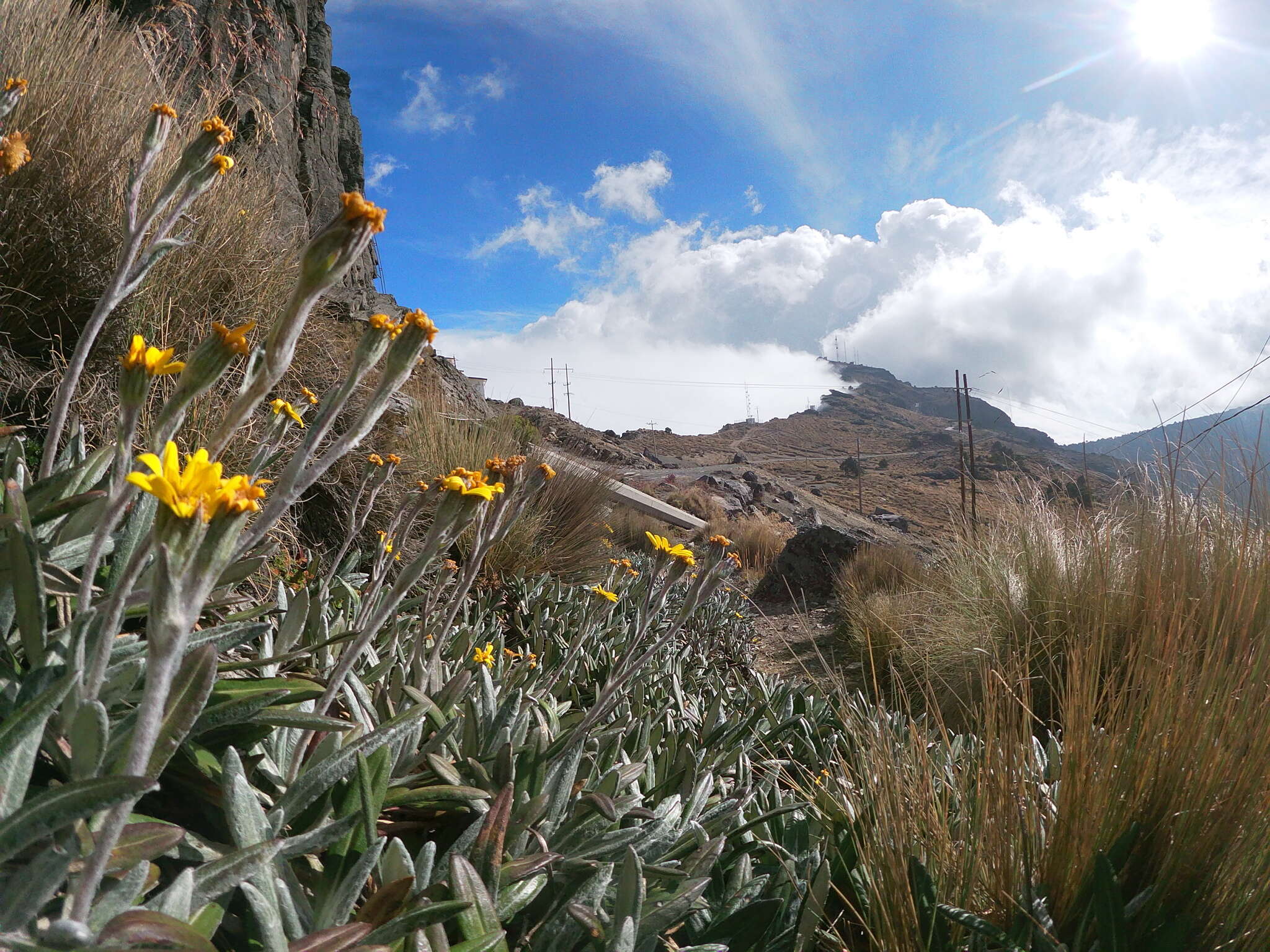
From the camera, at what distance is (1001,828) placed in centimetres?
141

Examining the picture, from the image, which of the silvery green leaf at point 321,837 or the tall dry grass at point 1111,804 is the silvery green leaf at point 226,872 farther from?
the tall dry grass at point 1111,804

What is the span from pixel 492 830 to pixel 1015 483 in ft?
22.4

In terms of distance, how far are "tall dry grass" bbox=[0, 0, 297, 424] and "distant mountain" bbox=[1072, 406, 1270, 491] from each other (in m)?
4.82

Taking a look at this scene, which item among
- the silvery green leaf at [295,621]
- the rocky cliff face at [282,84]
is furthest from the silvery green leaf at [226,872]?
the rocky cliff face at [282,84]

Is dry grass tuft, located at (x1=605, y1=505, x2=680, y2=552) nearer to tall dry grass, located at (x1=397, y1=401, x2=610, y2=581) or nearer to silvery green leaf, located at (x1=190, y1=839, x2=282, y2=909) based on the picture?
tall dry grass, located at (x1=397, y1=401, x2=610, y2=581)

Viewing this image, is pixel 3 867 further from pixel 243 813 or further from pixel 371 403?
pixel 371 403

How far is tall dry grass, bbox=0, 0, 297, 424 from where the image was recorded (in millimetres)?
2967

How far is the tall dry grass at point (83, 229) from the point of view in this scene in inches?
117

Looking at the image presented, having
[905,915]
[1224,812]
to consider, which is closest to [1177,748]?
[1224,812]

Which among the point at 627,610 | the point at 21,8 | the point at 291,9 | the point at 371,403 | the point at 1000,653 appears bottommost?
the point at 1000,653

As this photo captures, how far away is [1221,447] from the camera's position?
12.5 feet

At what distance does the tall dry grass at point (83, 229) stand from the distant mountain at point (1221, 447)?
190 inches

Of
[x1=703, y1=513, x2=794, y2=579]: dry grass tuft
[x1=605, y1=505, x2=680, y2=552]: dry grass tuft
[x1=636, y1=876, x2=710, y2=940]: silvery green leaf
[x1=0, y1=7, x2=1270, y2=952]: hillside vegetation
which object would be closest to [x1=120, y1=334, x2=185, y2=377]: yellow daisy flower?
[x1=0, y1=7, x2=1270, y2=952]: hillside vegetation

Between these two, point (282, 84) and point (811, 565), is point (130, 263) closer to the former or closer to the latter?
point (811, 565)
